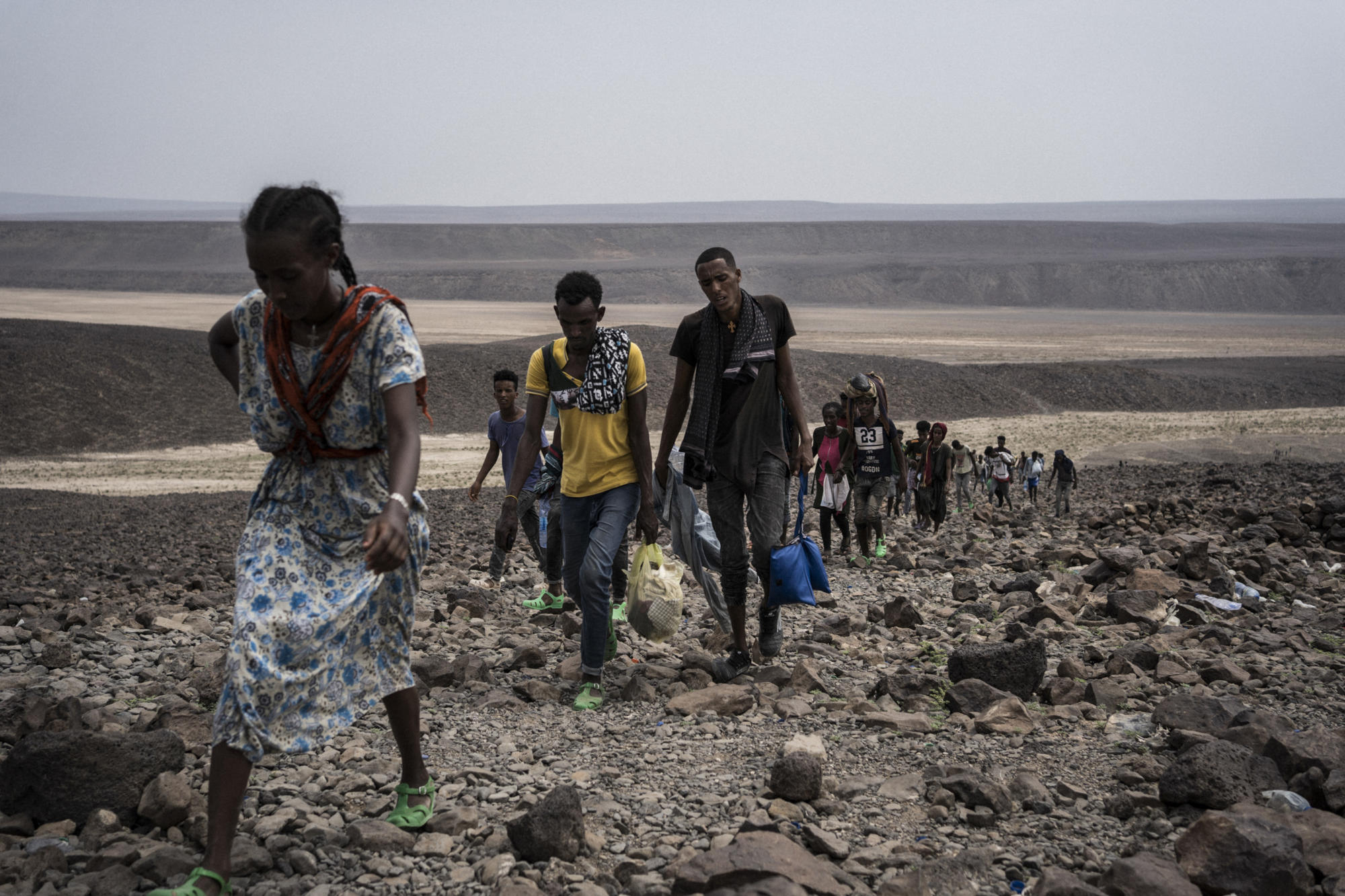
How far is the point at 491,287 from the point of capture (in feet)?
310

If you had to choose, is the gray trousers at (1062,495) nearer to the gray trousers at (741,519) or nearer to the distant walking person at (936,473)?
the distant walking person at (936,473)

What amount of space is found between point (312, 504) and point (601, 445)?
196 centimetres

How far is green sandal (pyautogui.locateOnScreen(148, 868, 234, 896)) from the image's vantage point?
2.98 metres

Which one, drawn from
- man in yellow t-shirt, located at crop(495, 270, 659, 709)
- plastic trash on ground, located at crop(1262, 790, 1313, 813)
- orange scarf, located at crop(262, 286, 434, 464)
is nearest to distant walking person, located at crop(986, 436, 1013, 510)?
man in yellow t-shirt, located at crop(495, 270, 659, 709)

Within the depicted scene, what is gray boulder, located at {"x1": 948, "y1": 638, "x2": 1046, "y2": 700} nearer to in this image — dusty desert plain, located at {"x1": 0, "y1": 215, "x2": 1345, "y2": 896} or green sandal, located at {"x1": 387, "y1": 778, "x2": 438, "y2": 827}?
dusty desert plain, located at {"x1": 0, "y1": 215, "x2": 1345, "y2": 896}

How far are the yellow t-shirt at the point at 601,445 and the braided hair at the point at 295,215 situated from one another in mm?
1985

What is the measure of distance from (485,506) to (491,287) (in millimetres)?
80410

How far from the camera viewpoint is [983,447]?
2736 cm

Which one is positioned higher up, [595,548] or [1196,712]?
[595,548]

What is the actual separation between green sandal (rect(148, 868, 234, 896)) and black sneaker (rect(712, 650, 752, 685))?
2836 millimetres

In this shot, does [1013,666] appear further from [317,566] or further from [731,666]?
[317,566]

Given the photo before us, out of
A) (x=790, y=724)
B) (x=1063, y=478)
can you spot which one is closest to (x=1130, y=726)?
(x=790, y=724)

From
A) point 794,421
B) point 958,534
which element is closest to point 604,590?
point 794,421

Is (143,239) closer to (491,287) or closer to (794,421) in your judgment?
(491,287)
